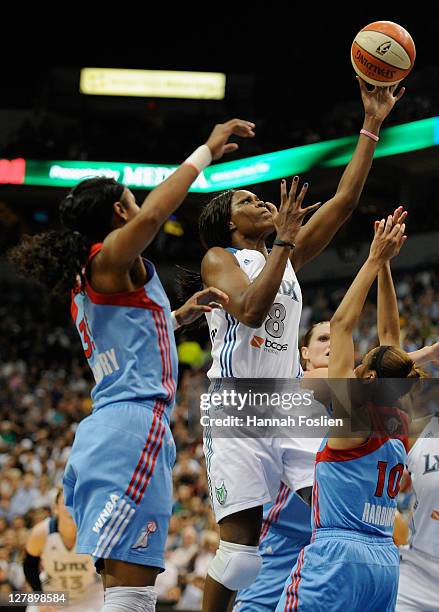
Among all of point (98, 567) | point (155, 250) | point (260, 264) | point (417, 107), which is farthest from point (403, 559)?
point (155, 250)

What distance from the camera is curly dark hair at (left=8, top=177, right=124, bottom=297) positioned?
3250 millimetres

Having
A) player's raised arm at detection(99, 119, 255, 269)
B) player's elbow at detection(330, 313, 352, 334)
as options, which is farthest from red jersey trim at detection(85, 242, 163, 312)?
player's elbow at detection(330, 313, 352, 334)

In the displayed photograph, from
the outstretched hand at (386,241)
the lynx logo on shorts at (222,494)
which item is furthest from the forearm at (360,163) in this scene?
the lynx logo on shorts at (222,494)

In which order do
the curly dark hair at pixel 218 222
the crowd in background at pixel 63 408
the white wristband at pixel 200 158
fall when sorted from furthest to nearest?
the crowd in background at pixel 63 408 → the curly dark hair at pixel 218 222 → the white wristband at pixel 200 158

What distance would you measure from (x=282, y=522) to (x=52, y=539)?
8.35ft

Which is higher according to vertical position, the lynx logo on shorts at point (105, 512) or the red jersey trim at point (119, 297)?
the red jersey trim at point (119, 297)

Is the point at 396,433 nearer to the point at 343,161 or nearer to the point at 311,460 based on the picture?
the point at 311,460

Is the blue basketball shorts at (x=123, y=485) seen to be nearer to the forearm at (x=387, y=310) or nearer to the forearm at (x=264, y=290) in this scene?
the forearm at (x=264, y=290)

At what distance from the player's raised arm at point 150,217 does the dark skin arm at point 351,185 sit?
3.88 feet

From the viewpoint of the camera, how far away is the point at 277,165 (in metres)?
18.2

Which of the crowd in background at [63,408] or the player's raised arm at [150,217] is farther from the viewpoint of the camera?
the crowd in background at [63,408]

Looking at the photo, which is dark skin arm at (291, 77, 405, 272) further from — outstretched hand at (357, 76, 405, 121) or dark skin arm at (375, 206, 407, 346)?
dark skin arm at (375, 206, 407, 346)

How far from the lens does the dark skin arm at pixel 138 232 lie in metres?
3.00

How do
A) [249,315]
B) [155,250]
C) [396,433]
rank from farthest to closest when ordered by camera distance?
[155,250] → [249,315] → [396,433]
